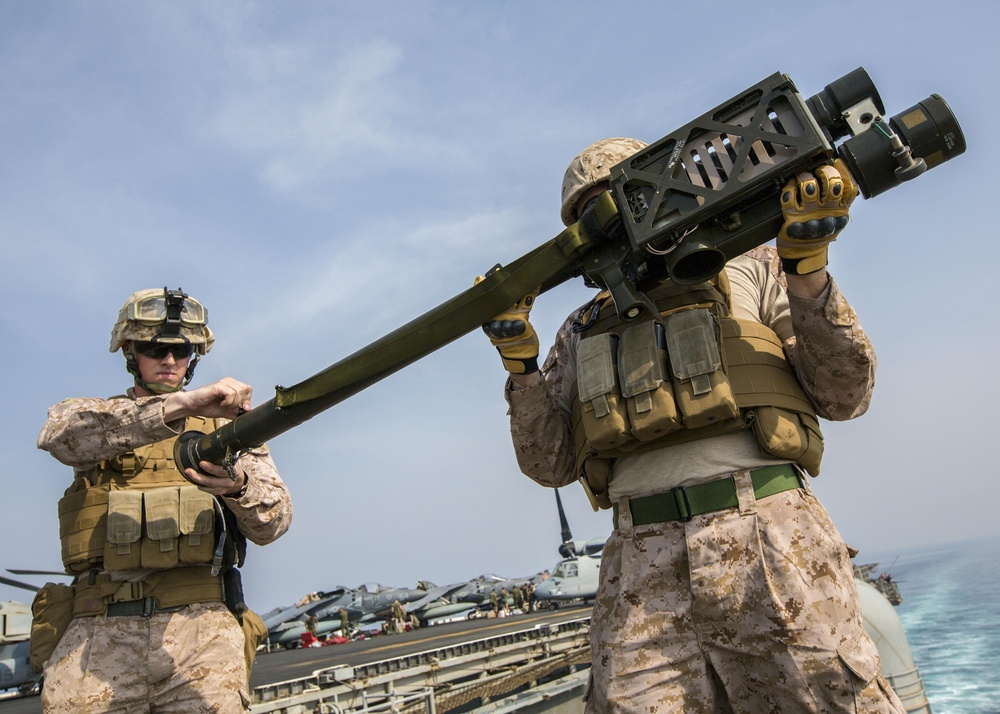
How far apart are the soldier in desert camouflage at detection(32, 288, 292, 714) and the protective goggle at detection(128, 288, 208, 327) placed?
0.12 feet

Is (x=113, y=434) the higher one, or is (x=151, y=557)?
(x=113, y=434)

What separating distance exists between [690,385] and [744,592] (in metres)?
0.75

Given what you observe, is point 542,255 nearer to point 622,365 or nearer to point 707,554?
point 622,365

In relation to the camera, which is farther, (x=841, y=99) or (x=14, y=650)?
(x=14, y=650)

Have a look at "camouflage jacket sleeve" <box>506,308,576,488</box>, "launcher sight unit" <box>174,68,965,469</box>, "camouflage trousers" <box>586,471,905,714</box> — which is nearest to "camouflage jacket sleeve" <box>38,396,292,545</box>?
"launcher sight unit" <box>174,68,965,469</box>

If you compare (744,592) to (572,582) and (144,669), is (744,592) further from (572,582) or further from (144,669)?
(572,582)

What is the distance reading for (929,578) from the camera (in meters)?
63.7

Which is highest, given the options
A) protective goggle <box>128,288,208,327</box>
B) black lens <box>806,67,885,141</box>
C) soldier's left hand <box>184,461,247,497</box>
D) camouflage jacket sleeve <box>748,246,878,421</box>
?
protective goggle <box>128,288,208,327</box>

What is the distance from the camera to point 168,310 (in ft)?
15.1

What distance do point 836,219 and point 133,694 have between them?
3805mm

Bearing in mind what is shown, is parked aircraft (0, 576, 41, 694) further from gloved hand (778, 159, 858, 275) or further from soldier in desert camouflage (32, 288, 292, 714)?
gloved hand (778, 159, 858, 275)

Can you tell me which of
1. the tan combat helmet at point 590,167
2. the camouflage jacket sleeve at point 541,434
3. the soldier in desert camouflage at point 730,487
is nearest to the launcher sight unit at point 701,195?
the soldier in desert camouflage at point 730,487

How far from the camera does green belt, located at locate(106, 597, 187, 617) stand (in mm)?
4023

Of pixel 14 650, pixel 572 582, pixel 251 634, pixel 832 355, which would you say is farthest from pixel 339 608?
pixel 832 355
